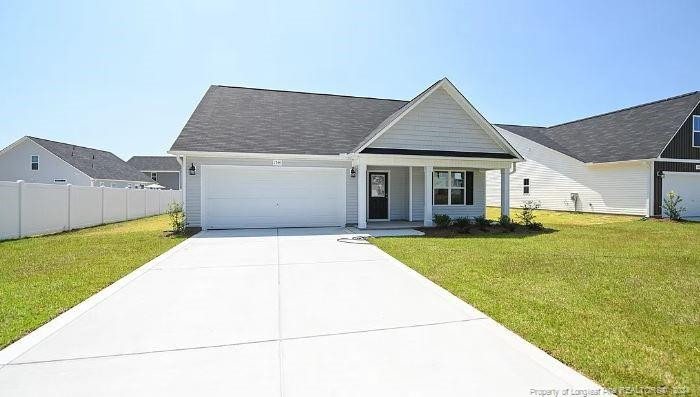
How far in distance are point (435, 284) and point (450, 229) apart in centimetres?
693

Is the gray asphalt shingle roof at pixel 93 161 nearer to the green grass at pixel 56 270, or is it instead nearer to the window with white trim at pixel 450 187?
the green grass at pixel 56 270

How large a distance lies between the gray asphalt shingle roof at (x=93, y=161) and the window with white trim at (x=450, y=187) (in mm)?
28035

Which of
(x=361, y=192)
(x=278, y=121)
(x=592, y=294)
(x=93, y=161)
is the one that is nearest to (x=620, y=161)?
(x=361, y=192)

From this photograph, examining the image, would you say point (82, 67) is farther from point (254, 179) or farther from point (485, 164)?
point (485, 164)

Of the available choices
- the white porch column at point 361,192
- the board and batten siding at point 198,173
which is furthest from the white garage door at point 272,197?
the white porch column at point 361,192

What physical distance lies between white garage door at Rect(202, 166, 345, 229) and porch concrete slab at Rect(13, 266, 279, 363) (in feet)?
22.4

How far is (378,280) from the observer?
556cm

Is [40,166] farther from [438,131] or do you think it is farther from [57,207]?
[438,131]

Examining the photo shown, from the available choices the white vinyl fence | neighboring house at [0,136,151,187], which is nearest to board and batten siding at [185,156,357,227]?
the white vinyl fence

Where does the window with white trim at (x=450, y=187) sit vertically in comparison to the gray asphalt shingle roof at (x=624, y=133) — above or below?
below

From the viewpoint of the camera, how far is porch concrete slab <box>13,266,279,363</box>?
325 centimetres

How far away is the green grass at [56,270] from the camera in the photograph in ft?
13.2

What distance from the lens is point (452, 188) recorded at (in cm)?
1439

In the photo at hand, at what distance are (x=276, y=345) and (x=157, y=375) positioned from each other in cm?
103
